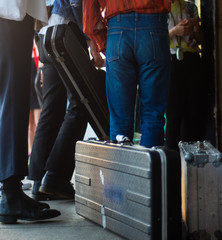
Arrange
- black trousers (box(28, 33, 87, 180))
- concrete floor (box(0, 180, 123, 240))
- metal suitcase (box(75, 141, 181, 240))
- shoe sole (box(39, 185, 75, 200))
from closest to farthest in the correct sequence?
1. metal suitcase (box(75, 141, 181, 240))
2. concrete floor (box(0, 180, 123, 240))
3. shoe sole (box(39, 185, 75, 200))
4. black trousers (box(28, 33, 87, 180))

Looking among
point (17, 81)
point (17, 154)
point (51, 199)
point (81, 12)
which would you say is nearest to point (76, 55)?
point (81, 12)

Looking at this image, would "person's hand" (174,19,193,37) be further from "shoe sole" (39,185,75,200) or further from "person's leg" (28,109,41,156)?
"person's leg" (28,109,41,156)

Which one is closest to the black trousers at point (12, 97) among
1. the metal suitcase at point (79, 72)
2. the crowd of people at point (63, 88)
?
the crowd of people at point (63, 88)

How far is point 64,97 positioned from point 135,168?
1.27 metres

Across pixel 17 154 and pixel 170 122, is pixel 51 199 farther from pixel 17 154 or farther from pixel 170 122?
pixel 170 122

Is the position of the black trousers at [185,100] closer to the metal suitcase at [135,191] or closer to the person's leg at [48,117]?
the person's leg at [48,117]

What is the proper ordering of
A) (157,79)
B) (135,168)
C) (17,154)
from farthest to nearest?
1. (157,79)
2. (17,154)
3. (135,168)

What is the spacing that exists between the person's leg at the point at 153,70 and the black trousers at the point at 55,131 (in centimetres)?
56

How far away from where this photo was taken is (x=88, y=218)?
1.91 m

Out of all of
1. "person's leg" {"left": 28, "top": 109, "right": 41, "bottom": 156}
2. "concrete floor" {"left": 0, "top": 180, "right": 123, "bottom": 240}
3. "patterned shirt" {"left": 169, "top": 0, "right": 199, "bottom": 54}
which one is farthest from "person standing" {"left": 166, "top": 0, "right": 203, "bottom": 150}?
"person's leg" {"left": 28, "top": 109, "right": 41, "bottom": 156}

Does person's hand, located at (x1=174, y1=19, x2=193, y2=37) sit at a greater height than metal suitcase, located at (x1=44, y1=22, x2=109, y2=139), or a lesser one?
greater

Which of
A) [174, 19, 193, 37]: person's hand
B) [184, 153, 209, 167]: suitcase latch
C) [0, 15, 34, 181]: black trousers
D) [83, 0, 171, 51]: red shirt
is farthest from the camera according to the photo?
[174, 19, 193, 37]: person's hand

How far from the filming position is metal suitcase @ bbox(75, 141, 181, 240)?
1438mm

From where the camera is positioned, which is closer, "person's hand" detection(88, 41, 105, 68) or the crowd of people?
the crowd of people
